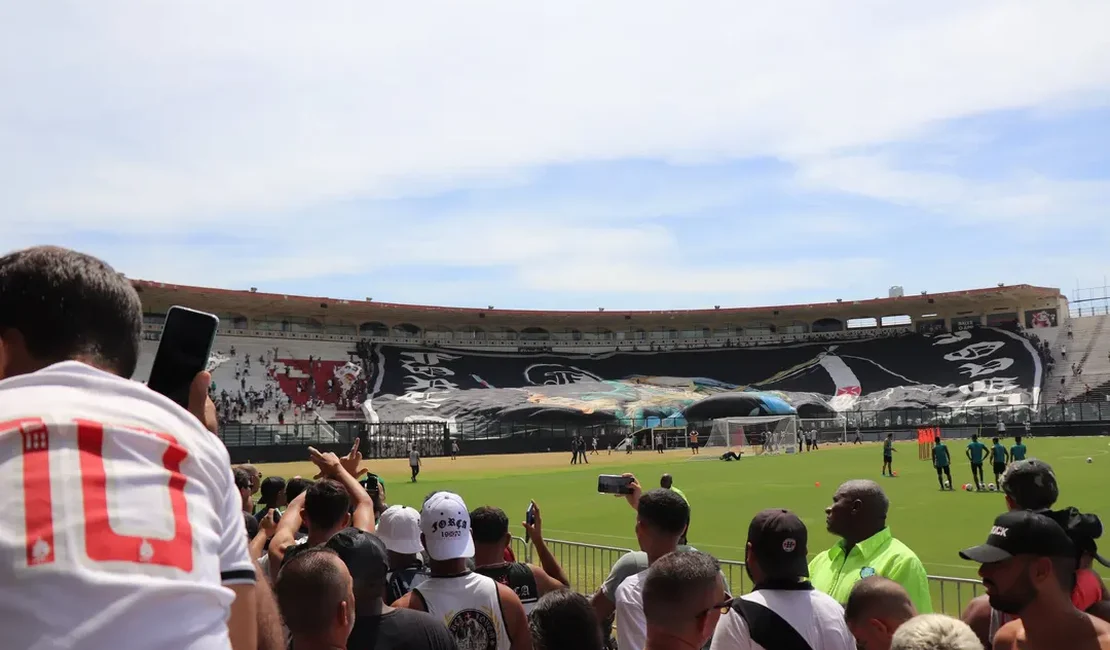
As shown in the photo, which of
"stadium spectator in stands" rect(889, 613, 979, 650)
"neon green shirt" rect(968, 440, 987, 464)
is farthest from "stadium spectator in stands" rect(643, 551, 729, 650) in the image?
"neon green shirt" rect(968, 440, 987, 464)

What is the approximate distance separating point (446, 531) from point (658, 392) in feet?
234

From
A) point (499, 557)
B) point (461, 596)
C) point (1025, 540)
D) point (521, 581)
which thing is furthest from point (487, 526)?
point (1025, 540)

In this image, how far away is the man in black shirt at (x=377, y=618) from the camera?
3.93m

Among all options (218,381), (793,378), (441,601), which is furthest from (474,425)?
(441,601)

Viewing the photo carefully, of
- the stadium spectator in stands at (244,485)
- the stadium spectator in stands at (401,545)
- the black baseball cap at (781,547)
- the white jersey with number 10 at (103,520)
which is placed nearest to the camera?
the white jersey with number 10 at (103,520)

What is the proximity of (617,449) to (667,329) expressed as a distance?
35.7 m

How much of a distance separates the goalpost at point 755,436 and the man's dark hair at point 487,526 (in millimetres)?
42415

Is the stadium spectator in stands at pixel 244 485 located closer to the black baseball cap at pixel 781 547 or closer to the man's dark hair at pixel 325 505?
the man's dark hair at pixel 325 505

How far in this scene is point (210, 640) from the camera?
1825 millimetres

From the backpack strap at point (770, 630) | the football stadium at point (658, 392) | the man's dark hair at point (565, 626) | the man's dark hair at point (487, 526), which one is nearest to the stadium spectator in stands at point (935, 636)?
the backpack strap at point (770, 630)

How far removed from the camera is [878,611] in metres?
3.96

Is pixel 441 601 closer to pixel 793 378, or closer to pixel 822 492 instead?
pixel 822 492

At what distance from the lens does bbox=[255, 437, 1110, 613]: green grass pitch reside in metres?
16.0

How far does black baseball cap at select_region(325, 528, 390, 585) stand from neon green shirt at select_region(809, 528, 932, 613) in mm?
2943
